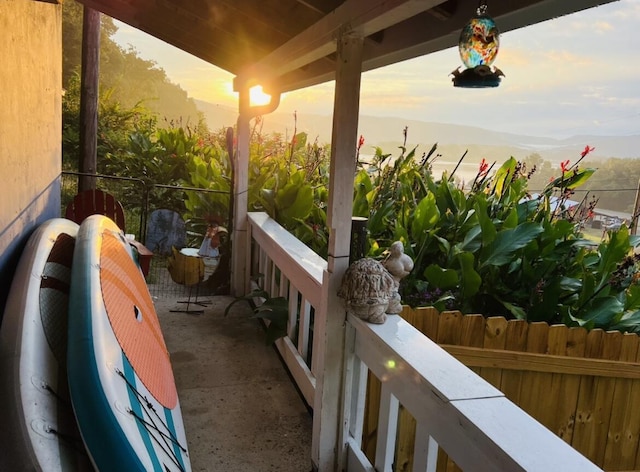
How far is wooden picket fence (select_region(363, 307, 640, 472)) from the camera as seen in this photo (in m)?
2.51

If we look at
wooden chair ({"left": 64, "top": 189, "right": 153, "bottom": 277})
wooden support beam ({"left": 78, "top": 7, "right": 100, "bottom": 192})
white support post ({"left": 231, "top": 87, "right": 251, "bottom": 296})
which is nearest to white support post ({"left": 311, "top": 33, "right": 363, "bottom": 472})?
white support post ({"left": 231, "top": 87, "right": 251, "bottom": 296})

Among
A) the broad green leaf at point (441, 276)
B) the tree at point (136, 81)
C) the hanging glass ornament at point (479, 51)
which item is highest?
the tree at point (136, 81)

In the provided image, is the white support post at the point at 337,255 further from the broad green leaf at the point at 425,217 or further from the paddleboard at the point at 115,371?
the broad green leaf at the point at 425,217

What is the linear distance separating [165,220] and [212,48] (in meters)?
1.50

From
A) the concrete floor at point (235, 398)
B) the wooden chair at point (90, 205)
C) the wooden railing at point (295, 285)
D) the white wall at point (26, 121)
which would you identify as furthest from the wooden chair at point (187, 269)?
the white wall at point (26, 121)

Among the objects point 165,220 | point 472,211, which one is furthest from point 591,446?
point 165,220

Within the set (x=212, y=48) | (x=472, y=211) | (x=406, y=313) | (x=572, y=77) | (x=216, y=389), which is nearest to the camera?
→ (x=406, y=313)

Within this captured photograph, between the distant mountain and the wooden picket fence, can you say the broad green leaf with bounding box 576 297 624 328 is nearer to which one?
the wooden picket fence

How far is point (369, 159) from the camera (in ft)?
15.3

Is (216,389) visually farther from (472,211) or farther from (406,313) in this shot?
(472,211)

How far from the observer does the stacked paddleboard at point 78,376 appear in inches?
47.3

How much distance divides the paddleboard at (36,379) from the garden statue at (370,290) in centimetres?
104

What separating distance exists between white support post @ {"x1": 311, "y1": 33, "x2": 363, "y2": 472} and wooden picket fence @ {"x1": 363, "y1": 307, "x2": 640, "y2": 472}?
26cm

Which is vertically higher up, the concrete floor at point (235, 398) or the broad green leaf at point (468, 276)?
the broad green leaf at point (468, 276)
